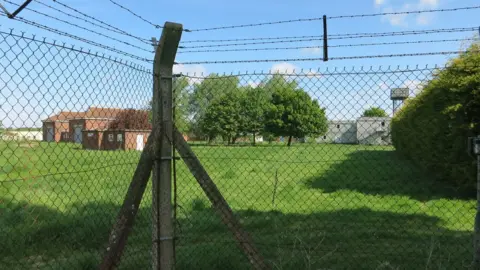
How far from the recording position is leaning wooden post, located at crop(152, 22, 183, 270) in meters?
3.26

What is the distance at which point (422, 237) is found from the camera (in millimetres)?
5996

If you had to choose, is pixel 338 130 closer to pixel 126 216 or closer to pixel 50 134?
pixel 126 216

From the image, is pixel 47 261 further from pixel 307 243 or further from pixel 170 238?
pixel 307 243

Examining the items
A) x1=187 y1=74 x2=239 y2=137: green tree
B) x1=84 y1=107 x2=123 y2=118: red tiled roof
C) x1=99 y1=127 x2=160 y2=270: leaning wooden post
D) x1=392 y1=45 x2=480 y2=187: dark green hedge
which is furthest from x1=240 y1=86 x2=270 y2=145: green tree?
x1=392 y1=45 x2=480 y2=187: dark green hedge

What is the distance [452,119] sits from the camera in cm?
940

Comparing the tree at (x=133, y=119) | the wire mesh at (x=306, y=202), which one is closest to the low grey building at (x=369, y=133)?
the wire mesh at (x=306, y=202)

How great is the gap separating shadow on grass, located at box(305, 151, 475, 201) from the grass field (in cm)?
5

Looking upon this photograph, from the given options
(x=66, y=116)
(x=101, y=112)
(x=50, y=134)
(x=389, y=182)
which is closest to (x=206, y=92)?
(x=101, y=112)

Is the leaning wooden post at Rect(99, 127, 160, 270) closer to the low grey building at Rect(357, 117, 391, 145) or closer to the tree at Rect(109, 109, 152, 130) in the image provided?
the tree at Rect(109, 109, 152, 130)

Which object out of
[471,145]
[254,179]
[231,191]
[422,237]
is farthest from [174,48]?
[254,179]

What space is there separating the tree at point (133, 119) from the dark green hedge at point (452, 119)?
20.8 feet

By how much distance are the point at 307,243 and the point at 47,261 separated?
10.1 ft

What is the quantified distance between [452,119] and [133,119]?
772cm

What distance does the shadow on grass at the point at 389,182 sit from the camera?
9.96 m
